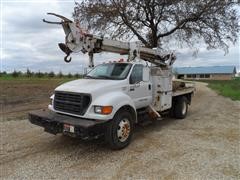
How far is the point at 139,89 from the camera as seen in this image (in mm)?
7109

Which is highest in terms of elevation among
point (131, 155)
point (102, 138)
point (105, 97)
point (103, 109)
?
point (105, 97)

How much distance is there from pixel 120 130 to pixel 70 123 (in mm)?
1219

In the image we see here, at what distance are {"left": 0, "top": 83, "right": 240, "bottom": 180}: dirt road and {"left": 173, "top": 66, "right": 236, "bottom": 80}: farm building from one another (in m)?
81.3

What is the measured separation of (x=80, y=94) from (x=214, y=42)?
49.7ft

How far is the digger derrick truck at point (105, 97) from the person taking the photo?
18.4 ft

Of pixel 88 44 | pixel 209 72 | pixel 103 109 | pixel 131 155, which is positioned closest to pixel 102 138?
pixel 131 155

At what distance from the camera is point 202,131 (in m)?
7.85

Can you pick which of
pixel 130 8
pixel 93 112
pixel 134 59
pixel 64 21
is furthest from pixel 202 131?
pixel 130 8

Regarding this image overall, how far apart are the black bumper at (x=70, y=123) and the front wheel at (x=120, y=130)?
0.21 metres

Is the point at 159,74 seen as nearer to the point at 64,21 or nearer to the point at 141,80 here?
the point at 141,80

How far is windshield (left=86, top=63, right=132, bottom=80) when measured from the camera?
683 cm

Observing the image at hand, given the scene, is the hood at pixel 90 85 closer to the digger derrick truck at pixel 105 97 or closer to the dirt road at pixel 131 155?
the digger derrick truck at pixel 105 97

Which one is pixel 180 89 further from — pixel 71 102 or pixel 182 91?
pixel 71 102

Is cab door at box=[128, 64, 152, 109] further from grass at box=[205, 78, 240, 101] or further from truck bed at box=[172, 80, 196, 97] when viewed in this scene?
grass at box=[205, 78, 240, 101]
